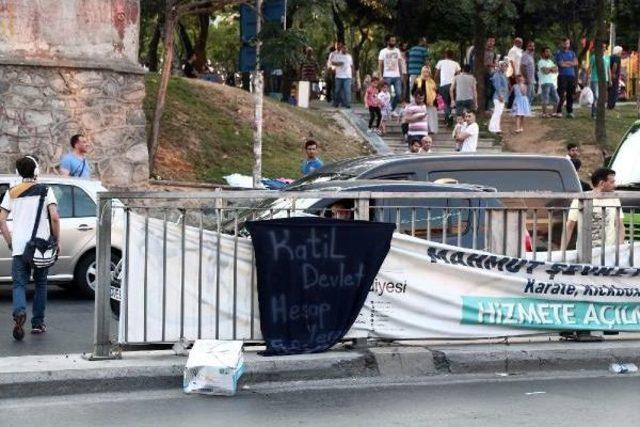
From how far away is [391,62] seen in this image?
28.5 meters

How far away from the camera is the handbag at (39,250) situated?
11312 mm

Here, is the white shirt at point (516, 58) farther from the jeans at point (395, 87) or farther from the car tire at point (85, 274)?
the car tire at point (85, 274)

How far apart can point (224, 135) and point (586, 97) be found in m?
12.8

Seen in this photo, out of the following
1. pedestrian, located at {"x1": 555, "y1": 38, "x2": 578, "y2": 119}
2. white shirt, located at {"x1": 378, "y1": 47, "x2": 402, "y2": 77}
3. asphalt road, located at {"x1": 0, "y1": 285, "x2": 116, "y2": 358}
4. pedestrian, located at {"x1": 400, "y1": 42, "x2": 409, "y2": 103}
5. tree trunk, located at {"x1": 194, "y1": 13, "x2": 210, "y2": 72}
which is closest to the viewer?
asphalt road, located at {"x1": 0, "y1": 285, "x2": 116, "y2": 358}

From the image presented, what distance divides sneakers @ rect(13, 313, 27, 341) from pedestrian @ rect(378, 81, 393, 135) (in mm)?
17640

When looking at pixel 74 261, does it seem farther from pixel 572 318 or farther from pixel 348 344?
pixel 572 318

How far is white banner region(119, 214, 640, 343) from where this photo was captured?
9.59 m

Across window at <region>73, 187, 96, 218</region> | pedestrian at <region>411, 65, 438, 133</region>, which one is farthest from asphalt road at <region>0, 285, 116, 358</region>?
pedestrian at <region>411, 65, 438, 133</region>

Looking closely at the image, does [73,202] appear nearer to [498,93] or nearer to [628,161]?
[628,161]

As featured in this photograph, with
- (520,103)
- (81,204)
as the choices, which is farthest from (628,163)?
(520,103)

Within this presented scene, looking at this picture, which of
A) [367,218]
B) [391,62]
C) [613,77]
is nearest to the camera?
[367,218]

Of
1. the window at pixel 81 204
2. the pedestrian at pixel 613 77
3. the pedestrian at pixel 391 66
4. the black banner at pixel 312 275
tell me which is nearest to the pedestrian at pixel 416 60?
the pedestrian at pixel 391 66

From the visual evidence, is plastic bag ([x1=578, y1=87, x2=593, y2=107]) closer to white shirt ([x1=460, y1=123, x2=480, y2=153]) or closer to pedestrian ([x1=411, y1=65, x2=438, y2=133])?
pedestrian ([x1=411, y1=65, x2=438, y2=133])

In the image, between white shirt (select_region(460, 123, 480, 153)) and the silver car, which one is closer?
the silver car
